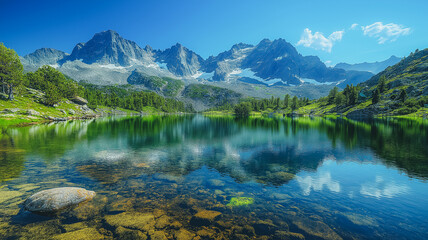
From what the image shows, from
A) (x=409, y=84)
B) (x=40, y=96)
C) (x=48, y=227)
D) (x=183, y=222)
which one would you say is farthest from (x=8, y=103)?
(x=409, y=84)

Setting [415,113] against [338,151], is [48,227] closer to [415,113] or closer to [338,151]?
[338,151]

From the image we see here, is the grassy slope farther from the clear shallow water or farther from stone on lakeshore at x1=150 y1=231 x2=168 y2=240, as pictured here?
stone on lakeshore at x1=150 y1=231 x2=168 y2=240

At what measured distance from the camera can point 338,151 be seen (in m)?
39.2

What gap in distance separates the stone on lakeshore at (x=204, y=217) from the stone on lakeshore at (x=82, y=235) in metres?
Result: 6.11

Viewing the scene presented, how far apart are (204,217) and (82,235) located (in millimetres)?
8122

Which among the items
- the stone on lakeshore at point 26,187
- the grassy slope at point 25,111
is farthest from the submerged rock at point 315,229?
the grassy slope at point 25,111

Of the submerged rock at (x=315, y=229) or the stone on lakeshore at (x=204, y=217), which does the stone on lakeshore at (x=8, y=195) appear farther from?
the submerged rock at (x=315, y=229)

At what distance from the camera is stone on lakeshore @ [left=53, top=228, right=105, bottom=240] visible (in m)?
11.6

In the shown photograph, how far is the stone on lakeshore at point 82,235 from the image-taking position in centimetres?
1156

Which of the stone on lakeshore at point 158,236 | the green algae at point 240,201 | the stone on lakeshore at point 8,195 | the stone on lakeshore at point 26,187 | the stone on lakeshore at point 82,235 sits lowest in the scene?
the green algae at point 240,201

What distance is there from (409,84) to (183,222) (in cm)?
24261

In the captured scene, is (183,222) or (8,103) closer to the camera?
(183,222)

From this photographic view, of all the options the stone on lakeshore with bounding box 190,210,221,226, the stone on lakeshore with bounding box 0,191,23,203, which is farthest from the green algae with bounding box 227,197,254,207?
the stone on lakeshore with bounding box 0,191,23,203

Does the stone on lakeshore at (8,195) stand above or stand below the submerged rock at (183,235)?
above
